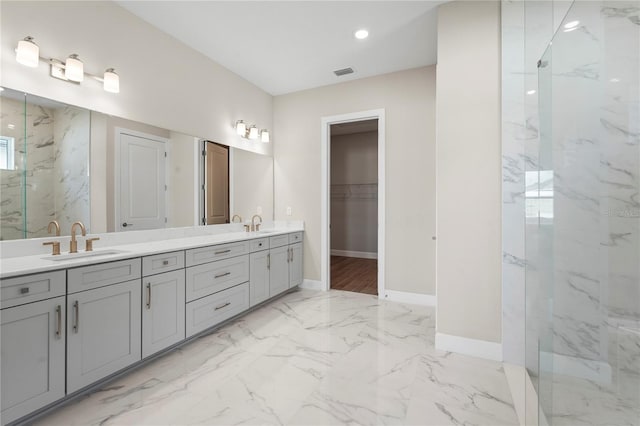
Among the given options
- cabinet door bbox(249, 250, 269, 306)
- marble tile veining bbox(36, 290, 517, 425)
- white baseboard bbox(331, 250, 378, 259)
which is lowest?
marble tile veining bbox(36, 290, 517, 425)

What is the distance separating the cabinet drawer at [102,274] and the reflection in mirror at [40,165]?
0.58 m

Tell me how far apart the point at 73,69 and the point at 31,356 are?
1834mm

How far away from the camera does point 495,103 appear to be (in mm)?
2166

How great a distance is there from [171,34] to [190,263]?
7.26 ft

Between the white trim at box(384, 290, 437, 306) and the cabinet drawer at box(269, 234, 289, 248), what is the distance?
4.68ft

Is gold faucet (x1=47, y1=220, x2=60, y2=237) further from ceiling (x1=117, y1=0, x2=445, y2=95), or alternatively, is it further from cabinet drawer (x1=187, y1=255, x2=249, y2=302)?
ceiling (x1=117, y1=0, x2=445, y2=95)

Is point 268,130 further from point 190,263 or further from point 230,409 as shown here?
point 230,409

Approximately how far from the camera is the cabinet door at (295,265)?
12.1 ft

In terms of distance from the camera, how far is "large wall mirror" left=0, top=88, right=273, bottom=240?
1.77 metres

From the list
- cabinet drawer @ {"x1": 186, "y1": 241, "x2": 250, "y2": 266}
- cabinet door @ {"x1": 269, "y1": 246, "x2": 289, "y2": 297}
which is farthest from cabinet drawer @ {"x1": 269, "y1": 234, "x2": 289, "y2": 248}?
cabinet drawer @ {"x1": 186, "y1": 241, "x2": 250, "y2": 266}

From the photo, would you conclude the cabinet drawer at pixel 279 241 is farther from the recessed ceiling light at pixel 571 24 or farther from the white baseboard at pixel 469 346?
the recessed ceiling light at pixel 571 24

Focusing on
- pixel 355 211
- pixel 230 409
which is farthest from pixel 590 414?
pixel 355 211

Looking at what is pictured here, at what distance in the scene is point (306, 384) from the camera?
1.83 meters

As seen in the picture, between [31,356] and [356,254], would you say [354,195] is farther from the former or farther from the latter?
[31,356]
